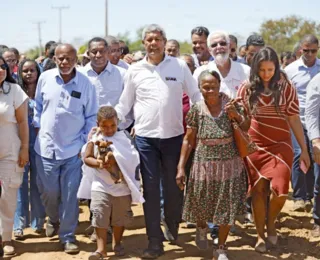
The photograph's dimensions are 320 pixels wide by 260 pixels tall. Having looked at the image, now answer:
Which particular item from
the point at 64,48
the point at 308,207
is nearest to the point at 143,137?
the point at 64,48

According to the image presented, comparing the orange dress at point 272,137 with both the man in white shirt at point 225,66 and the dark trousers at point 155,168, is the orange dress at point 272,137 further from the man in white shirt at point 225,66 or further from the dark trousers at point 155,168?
the dark trousers at point 155,168

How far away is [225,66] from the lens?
588cm

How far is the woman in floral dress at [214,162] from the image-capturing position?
519cm

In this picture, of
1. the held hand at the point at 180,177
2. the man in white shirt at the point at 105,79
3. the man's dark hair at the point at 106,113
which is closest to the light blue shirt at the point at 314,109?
the held hand at the point at 180,177

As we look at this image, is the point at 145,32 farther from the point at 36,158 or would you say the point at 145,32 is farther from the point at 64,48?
the point at 36,158

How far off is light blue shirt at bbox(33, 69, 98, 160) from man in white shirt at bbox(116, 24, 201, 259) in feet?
1.34

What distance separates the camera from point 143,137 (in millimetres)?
5590

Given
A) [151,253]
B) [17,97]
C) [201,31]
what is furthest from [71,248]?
[201,31]

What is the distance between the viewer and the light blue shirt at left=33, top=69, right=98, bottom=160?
5.74m

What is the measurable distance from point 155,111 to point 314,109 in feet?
5.45

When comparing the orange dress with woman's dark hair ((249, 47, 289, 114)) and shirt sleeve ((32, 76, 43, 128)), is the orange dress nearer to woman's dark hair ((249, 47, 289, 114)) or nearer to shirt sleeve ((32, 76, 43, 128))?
woman's dark hair ((249, 47, 289, 114))

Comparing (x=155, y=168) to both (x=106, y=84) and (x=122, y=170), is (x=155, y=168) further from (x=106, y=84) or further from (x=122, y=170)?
(x=106, y=84)

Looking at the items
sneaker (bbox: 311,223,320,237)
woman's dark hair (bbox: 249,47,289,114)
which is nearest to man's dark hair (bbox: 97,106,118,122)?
woman's dark hair (bbox: 249,47,289,114)

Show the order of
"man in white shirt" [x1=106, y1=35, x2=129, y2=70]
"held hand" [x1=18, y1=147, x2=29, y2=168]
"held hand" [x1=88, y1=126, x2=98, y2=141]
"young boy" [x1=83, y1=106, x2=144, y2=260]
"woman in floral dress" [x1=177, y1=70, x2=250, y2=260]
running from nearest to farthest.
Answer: "woman in floral dress" [x1=177, y1=70, x2=250, y2=260]
"young boy" [x1=83, y1=106, x2=144, y2=260]
"held hand" [x1=88, y1=126, x2=98, y2=141]
"held hand" [x1=18, y1=147, x2=29, y2=168]
"man in white shirt" [x1=106, y1=35, x2=129, y2=70]
